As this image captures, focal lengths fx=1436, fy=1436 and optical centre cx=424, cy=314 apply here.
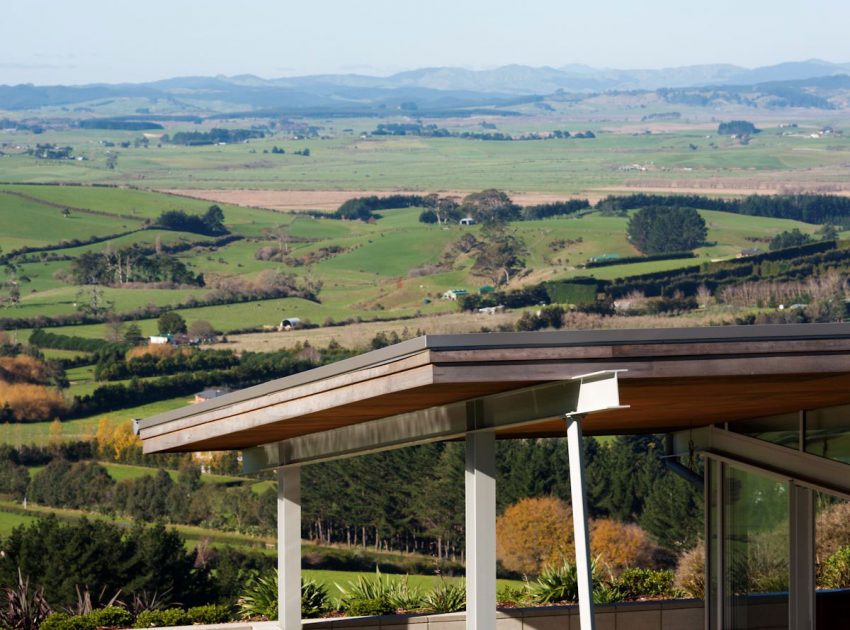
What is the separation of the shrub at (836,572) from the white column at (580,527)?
22.5 ft

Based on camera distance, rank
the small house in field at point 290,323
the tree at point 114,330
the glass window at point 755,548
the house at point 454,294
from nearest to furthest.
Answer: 1. the glass window at point 755,548
2. the tree at point 114,330
3. the small house in field at point 290,323
4. the house at point 454,294

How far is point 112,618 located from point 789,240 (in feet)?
441

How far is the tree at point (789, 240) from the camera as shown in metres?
139

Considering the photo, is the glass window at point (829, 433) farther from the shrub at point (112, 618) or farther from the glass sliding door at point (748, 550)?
the shrub at point (112, 618)

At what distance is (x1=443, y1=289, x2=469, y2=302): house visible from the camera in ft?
426

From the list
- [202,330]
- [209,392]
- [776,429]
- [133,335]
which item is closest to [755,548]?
[776,429]

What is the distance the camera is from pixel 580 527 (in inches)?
245

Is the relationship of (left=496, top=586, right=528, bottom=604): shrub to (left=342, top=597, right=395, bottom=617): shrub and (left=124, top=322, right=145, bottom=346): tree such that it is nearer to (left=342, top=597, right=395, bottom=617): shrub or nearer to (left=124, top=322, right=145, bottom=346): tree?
(left=342, top=597, right=395, bottom=617): shrub

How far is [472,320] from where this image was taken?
121688 mm

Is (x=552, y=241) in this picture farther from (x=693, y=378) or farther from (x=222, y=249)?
(x=693, y=378)

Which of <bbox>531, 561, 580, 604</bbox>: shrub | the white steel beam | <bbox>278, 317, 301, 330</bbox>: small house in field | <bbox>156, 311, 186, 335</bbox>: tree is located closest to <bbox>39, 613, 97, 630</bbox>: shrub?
the white steel beam

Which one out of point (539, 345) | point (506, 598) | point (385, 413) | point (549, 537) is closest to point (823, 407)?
point (385, 413)

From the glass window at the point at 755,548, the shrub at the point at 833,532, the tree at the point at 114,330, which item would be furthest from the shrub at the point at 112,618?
the tree at the point at 114,330

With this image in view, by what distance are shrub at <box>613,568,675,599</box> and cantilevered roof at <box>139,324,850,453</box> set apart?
548cm
